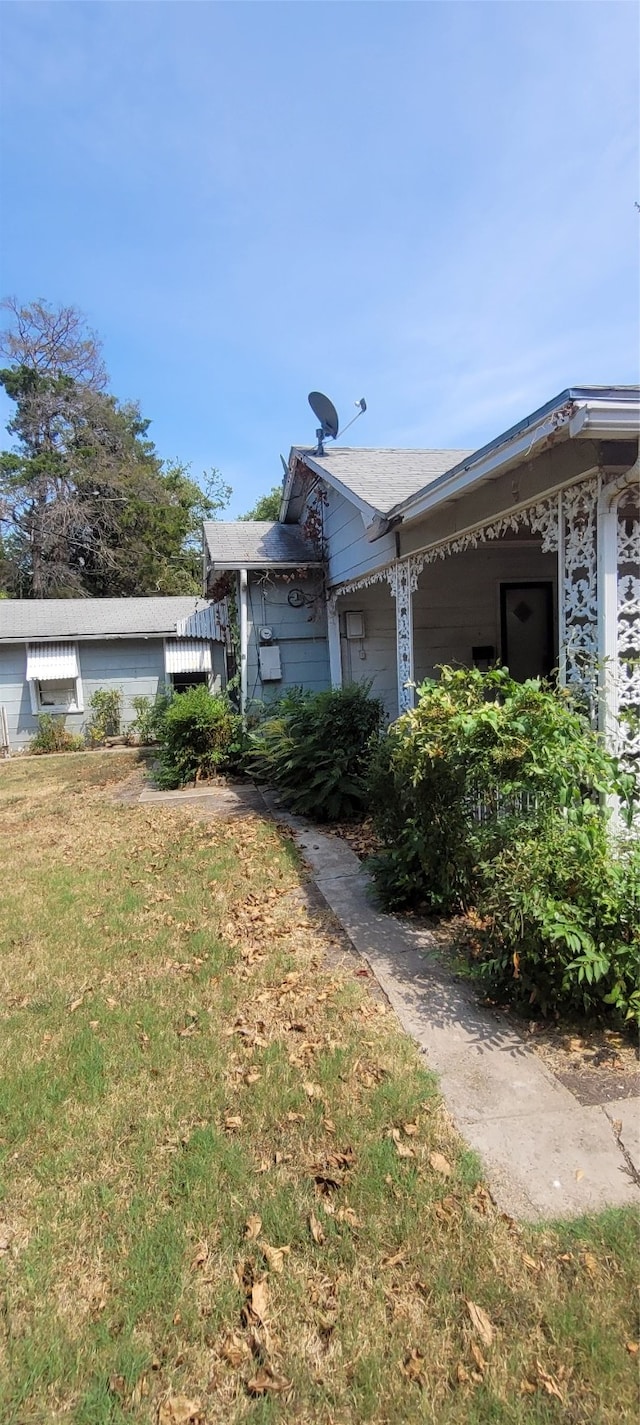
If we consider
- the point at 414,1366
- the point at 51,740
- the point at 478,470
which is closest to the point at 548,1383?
the point at 414,1366

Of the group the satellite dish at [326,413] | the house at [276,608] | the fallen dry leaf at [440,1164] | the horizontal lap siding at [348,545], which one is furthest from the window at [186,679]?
the fallen dry leaf at [440,1164]

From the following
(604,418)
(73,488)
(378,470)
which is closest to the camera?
(604,418)

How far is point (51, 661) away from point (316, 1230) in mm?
14777

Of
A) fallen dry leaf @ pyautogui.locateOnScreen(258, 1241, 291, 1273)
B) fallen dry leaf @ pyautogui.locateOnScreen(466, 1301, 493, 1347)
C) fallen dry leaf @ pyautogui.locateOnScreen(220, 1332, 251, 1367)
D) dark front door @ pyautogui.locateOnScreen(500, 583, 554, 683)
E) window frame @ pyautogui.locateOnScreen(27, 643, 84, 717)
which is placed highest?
dark front door @ pyautogui.locateOnScreen(500, 583, 554, 683)

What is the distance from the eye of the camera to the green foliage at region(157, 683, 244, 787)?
917 centimetres

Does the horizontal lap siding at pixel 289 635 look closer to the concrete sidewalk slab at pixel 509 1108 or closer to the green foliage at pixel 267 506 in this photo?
the concrete sidewalk slab at pixel 509 1108

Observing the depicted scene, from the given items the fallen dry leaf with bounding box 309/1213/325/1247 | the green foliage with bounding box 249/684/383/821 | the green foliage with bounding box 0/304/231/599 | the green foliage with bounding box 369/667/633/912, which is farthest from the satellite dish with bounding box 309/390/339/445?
the green foliage with bounding box 0/304/231/599

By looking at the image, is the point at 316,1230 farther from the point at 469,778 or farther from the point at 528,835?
the point at 469,778

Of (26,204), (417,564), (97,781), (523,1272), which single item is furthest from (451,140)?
(97,781)

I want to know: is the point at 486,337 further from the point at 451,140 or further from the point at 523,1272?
the point at 523,1272

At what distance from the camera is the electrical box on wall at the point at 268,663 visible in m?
9.70

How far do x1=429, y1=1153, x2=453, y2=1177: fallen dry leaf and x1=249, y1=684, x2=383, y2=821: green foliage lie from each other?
14.6ft

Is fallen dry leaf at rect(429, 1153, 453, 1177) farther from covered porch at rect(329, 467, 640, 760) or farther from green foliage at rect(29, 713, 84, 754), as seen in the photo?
green foliage at rect(29, 713, 84, 754)

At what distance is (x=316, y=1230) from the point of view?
1976 mm
